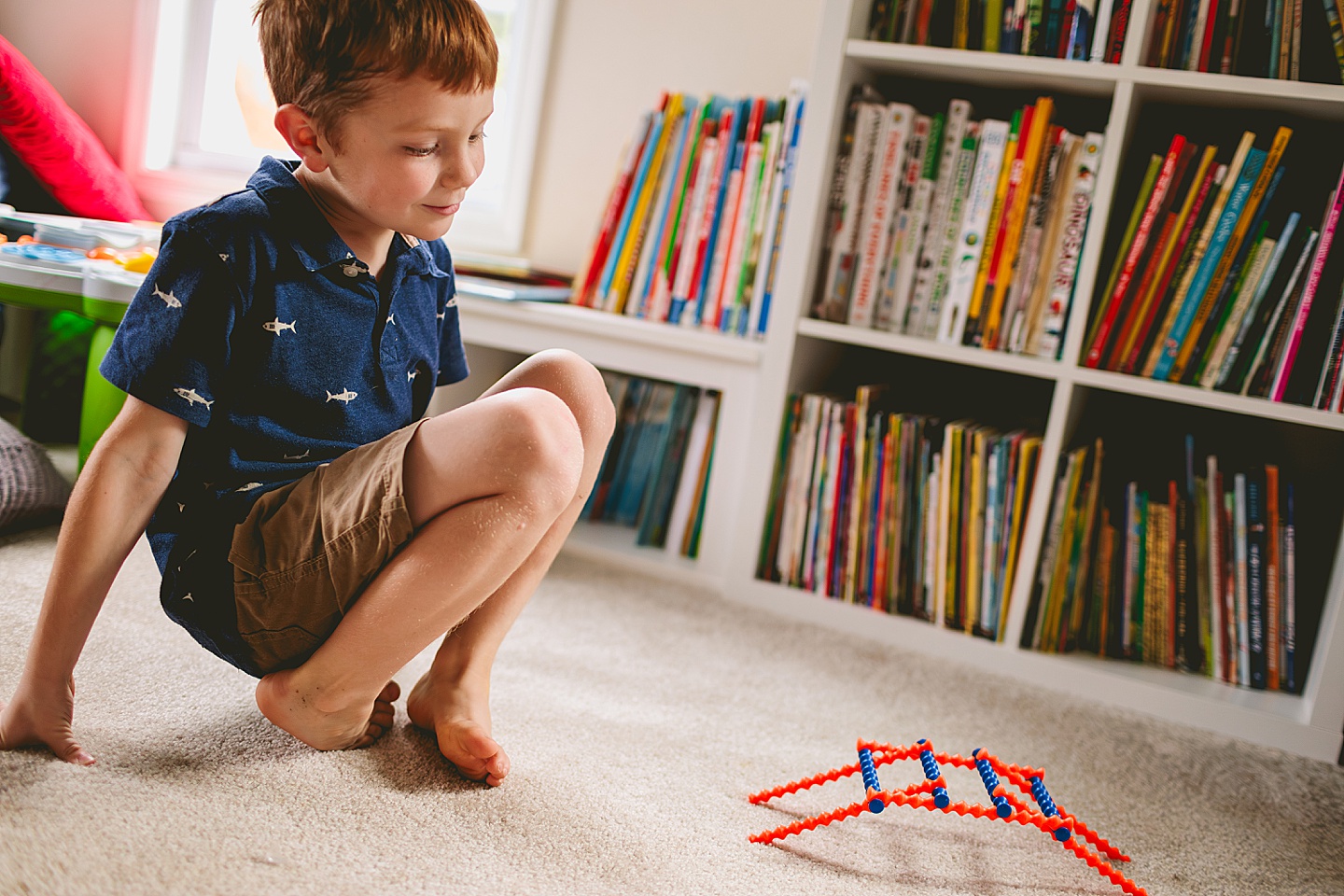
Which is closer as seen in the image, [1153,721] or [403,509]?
[403,509]

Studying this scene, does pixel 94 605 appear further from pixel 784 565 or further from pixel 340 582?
pixel 784 565

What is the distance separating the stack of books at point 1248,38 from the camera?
1246 millimetres

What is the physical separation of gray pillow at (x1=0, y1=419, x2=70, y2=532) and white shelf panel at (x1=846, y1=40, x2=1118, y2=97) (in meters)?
1.17

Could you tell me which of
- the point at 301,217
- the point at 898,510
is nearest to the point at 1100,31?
the point at 898,510

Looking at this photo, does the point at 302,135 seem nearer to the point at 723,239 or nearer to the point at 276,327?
the point at 276,327

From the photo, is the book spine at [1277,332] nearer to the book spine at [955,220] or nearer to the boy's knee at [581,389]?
the book spine at [955,220]

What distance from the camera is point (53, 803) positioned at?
75 cm

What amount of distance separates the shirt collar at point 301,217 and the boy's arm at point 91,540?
0.56 feet

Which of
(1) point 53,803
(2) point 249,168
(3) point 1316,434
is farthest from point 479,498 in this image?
(2) point 249,168

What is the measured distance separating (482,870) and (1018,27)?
1.19 metres

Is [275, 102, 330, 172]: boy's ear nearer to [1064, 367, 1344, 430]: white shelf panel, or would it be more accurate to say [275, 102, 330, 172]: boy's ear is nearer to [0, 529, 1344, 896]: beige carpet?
[0, 529, 1344, 896]: beige carpet

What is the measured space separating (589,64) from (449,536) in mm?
1228

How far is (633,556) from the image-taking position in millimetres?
1565

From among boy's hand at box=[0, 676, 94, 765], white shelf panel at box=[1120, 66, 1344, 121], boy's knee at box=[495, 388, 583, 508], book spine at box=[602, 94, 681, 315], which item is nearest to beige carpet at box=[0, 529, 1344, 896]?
boy's hand at box=[0, 676, 94, 765]
